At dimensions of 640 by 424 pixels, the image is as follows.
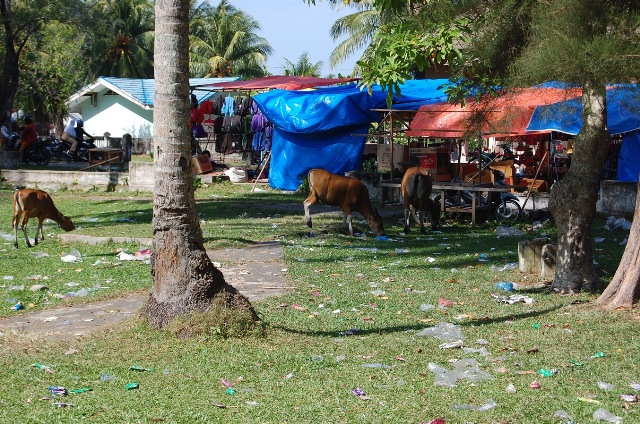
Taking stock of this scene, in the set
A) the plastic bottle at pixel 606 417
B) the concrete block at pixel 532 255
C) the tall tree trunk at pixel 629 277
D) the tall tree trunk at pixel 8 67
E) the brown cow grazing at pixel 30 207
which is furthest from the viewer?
the tall tree trunk at pixel 8 67

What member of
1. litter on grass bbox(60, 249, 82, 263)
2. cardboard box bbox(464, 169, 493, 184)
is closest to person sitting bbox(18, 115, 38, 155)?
cardboard box bbox(464, 169, 493, 184)

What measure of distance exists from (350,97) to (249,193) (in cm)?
402

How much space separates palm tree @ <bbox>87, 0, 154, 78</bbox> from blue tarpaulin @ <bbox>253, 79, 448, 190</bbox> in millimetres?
33129

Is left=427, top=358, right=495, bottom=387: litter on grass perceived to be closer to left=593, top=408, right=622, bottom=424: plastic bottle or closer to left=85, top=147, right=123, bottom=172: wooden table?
left=593, top=408, right=622, bottom=424: plastic bottle

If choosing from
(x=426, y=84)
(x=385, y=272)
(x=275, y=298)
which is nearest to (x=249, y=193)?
(x=426, y=84)

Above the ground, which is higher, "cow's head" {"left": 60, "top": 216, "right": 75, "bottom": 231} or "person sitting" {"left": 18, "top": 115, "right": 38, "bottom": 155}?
"person sitting" {"left": 18, "top": 115, "right": 38, "bottom": 155}

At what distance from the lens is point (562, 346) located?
741cm

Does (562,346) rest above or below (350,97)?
below

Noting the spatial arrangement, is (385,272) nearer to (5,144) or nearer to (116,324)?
(116,324)

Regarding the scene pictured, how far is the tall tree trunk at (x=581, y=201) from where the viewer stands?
9.50 meters

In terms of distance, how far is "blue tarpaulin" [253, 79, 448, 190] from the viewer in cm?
2219

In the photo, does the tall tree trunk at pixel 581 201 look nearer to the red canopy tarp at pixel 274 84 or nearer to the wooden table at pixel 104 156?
the red canopy tarp at pixel 274 84

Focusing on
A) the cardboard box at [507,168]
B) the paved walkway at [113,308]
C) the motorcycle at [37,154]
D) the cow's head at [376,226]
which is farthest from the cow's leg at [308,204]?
the motorcycle at [37,154]

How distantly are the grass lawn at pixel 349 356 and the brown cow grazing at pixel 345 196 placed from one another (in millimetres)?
3819
